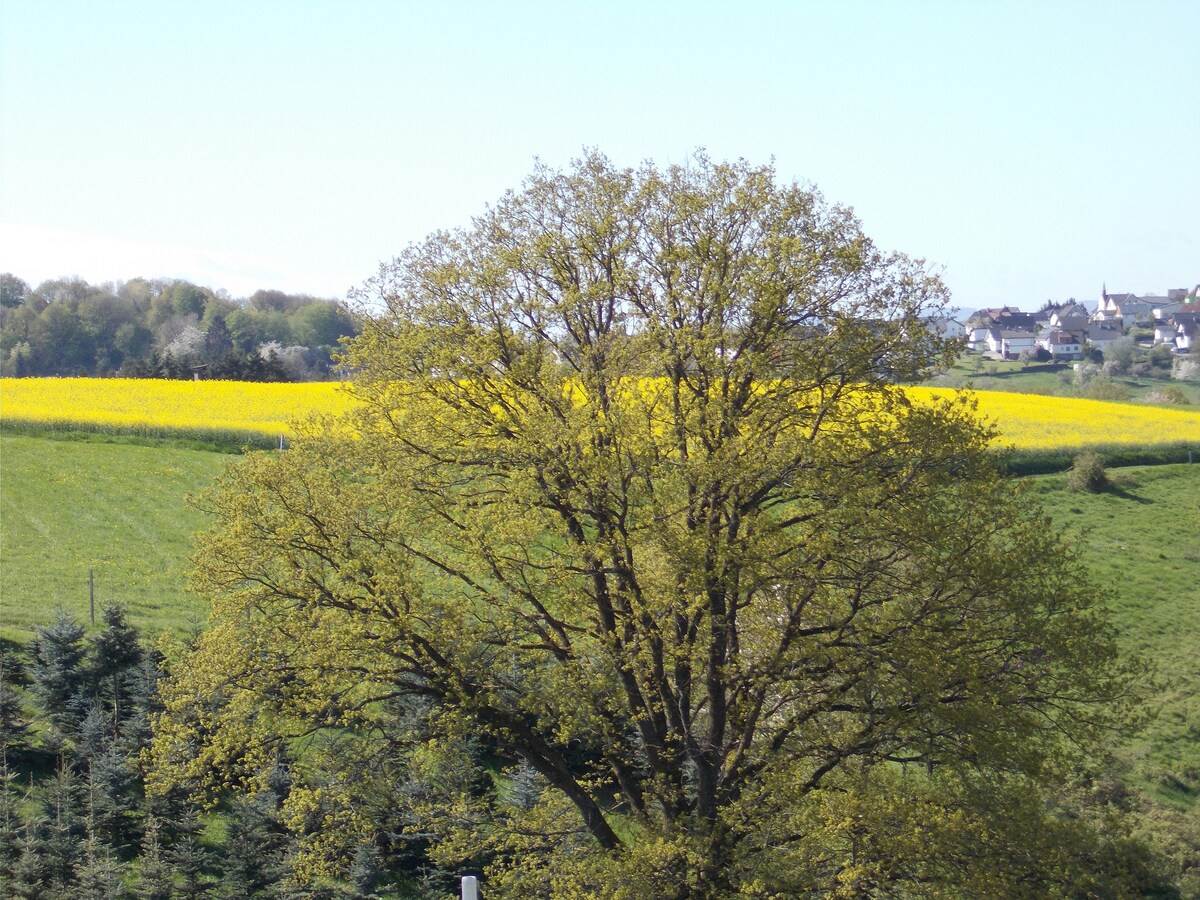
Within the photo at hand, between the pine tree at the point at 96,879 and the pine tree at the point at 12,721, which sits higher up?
the pine tree at the point at 12,721

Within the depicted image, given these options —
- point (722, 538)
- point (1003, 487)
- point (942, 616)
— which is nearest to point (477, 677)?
point (722, 538)

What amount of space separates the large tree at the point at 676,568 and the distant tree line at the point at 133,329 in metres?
63.3

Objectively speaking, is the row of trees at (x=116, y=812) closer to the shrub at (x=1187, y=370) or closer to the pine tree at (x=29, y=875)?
the pine tree at (x=29, y=875)

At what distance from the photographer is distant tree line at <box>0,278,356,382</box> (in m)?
85.9

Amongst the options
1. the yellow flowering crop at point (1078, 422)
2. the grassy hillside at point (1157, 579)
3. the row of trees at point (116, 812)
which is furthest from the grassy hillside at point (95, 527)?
the yellow flowering crop at point (1078, 422)

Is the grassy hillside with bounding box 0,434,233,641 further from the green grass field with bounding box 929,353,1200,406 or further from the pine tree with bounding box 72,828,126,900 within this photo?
the green grass field with bounding box 929,353,1200,406

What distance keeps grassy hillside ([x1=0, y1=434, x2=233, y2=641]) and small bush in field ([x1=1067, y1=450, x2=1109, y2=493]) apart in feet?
95.3

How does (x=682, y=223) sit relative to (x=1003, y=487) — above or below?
above

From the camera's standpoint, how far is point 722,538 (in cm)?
1286

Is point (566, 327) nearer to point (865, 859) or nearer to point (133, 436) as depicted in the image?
point (865, 859)

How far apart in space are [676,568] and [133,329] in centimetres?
8790

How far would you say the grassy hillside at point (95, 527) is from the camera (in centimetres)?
2686

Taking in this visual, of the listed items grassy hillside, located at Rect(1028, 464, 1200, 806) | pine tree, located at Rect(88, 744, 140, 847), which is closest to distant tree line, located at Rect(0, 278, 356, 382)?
grassy hillside, located at Rect(1028, 464, 1200, 806)

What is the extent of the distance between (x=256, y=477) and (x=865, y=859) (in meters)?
8.30
